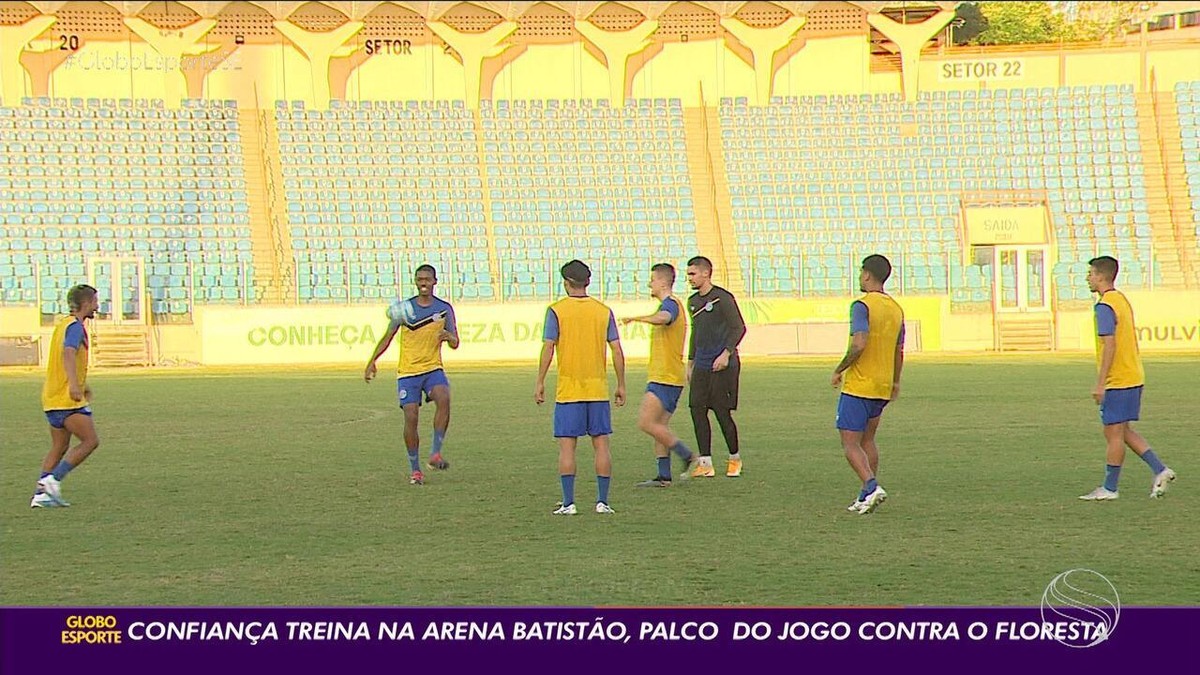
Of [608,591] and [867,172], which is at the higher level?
[867,172]

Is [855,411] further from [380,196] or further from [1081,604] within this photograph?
[380,196]

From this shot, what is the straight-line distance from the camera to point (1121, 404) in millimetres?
12742

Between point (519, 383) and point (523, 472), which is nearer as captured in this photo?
point (523, 472)

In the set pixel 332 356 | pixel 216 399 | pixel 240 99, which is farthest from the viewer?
pixel 240 99

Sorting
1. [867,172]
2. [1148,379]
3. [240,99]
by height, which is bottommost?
[1148,379]

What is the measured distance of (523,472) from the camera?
15.6 meters

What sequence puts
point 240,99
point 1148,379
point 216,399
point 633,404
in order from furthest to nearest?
point 240,99 < point 1148,379 < point 216,399 < point 633,404

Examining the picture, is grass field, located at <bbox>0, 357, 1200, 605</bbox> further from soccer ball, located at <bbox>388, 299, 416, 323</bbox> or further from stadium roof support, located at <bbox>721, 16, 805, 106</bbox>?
stadium roof support, located at <bbox>721, 16, 805, 106</bbox>

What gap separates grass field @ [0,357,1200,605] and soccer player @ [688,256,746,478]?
323mm

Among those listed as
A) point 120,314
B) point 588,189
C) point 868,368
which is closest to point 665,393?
point 868,368

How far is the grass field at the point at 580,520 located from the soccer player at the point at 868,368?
53 centimetres

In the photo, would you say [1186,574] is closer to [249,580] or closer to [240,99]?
[249,580]
